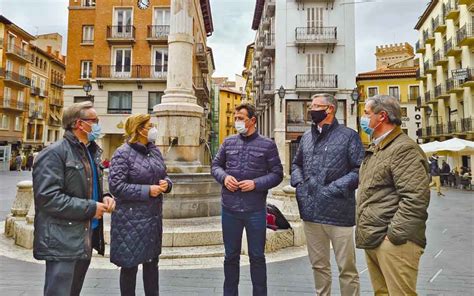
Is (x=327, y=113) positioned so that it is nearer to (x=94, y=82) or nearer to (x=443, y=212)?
(x=443, y=212)

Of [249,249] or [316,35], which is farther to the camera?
[316,35]

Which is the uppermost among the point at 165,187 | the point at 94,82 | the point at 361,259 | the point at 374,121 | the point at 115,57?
the point at 115,57

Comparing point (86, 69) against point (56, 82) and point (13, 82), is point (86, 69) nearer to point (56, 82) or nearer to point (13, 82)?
point (13, 82)

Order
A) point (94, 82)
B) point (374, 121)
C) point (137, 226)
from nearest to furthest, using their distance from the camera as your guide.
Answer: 1. point (374, 121)
2. point (137, 226)
3. point (94, 82)

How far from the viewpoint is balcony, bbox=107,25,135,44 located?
2730 centimetres

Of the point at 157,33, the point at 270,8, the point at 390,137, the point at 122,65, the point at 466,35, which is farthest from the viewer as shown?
the point at 270,8

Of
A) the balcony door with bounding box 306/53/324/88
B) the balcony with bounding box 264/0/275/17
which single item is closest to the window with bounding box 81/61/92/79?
the balcony with bounding box 264/0/275/17

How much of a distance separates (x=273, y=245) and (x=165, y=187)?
302cm

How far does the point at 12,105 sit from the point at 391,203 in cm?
4625

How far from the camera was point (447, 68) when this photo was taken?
32.0 m

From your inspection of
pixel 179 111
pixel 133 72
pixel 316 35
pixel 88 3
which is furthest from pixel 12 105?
pixel 179 111

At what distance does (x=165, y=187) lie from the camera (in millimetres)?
3260

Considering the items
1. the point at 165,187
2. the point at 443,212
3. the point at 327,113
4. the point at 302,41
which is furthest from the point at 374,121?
the point at 302,41

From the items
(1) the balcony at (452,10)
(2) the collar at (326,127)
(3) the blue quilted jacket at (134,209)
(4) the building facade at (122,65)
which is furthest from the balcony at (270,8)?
(3) the blue quilted jacket at (134,209)
